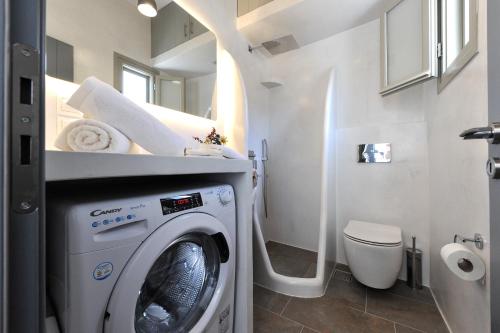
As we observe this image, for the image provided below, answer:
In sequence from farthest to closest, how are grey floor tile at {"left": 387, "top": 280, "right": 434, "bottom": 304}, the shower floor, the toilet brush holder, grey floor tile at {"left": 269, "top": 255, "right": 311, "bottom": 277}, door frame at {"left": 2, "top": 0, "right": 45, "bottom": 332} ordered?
grey floor tile at {"left": 269, "top": 255, "right": 311, "bottom": 277}
the toilet brush holder
grey floor tile at {"left": 387, "top": 280, "right": 434, "bottom": 304}
the shower floor
door frame at {"left": 2, "top": 0, "right": 45, "bottom": 332}

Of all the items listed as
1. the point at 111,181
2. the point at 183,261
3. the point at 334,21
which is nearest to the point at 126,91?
the point at 111,181

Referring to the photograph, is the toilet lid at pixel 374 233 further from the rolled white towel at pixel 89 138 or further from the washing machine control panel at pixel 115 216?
the rolled white towel at pixel 89 138

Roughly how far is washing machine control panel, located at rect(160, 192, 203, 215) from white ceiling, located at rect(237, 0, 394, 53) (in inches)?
68.5

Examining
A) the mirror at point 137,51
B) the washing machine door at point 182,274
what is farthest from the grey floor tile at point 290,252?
the mirror at point 137,51

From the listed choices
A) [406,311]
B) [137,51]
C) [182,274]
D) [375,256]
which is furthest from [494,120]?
[137,51]

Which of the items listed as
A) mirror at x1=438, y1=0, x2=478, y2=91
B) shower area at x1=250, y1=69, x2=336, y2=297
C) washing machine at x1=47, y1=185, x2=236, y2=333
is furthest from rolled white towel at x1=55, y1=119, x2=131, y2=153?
mirror at x1=438, y1=0, x2=478, y2=91

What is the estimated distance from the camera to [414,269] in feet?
4.92

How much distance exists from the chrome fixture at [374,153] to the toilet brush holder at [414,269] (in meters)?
0.75

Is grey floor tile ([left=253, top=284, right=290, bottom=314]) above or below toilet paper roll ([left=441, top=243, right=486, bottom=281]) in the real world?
below

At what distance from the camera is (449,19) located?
1.23 metres

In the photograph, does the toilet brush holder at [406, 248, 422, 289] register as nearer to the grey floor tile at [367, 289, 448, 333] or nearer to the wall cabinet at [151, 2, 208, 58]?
the grey floor tile at [367, 289, 448, 333]

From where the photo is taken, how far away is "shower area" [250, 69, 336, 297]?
1.69m

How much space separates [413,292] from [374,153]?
43.0 inches

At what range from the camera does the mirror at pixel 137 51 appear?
2.93 ft
